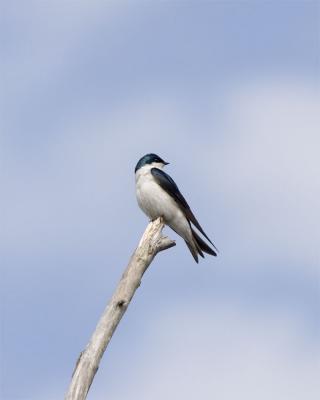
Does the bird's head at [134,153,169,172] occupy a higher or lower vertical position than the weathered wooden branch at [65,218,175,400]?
higher

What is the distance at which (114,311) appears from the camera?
880 cm

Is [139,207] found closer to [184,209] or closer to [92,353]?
[184,209]

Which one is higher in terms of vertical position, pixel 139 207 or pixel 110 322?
pixel 139 207

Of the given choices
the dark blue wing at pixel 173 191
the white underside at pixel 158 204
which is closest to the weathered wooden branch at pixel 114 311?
the white underside at pixel 158 204

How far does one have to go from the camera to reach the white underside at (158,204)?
41.1 ft

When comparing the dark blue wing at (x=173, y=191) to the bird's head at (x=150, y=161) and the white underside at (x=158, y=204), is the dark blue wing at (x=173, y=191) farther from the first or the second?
the bird's head at (x=150, y=161)

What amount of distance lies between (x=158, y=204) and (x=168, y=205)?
0.45 ft

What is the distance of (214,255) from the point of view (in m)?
12.3

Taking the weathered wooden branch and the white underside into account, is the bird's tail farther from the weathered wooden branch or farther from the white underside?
the weathered wooden branch

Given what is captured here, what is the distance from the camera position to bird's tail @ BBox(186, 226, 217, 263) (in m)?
12.5

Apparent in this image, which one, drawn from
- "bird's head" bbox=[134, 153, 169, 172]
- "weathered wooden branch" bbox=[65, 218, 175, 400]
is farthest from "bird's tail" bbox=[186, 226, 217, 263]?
"weathered wooden branch" bbox=[65, 218, 175, 400]

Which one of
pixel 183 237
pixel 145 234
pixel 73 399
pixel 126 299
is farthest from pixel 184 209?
pixel 73 399

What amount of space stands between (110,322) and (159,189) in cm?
408

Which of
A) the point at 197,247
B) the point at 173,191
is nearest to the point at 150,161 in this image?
the point at 173,191
